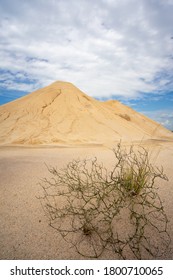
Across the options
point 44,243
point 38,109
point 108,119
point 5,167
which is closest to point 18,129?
point 38,109

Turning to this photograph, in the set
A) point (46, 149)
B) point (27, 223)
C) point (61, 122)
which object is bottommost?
point (27, 223)

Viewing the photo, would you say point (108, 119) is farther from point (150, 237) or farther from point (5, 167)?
point (150, 237)

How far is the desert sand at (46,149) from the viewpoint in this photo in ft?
4.91

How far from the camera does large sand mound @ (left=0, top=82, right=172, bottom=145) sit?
7781 mm

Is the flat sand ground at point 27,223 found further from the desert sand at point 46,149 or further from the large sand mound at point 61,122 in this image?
the large sand mound at point 61,122

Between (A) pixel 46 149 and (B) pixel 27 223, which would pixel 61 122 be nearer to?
(A) pixel 46 149

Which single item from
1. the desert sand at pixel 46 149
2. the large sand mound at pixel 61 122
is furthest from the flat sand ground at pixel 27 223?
the large sand mound at pixel 61 122

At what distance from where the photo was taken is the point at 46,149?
229 inches

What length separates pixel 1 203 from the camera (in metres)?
2.03

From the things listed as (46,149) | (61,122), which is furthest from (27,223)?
(61,122)

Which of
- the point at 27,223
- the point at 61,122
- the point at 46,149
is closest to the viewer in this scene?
the point at 27,223

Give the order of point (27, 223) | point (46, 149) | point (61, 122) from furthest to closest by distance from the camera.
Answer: point (61, 122)
point (46, 149)
point (27, 223)

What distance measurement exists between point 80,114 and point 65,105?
927 mm

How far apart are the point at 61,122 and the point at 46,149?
3.20 m
